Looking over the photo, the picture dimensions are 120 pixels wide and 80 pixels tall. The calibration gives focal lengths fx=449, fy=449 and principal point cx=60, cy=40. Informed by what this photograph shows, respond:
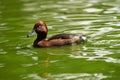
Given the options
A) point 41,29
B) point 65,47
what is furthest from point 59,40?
point 41,29

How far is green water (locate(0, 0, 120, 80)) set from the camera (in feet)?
30.6

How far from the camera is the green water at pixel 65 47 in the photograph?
9328 millimetres

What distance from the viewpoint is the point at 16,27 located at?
1565 cm

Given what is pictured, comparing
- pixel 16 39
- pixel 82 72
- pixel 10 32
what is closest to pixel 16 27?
pixel 10 32

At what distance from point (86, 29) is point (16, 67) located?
4364 mm

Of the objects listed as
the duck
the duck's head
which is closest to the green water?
the duck

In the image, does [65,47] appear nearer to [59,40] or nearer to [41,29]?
[59,40]

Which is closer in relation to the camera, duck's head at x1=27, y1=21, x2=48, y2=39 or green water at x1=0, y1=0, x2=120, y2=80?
green water at x1=0, y1=0, x2=120, y2=80

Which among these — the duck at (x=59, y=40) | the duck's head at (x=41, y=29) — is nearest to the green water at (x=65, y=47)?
the duck at (x=59, y=40)

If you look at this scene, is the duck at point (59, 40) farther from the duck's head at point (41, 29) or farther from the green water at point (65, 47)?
the green water at point (65, 47)

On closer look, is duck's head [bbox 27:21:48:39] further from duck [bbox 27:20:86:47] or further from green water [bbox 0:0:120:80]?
green water [bbox 0:0:120:80]

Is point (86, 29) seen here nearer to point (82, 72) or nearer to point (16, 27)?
point (16, 27)

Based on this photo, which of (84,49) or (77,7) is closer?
(84,49)

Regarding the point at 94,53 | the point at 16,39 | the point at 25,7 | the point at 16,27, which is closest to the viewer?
the point at 94,53
